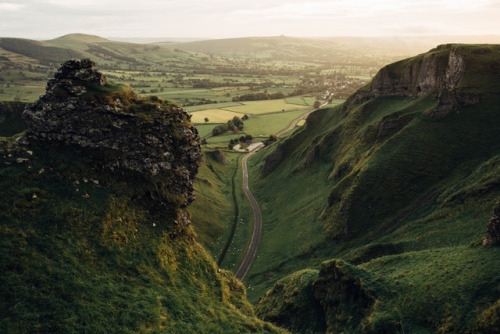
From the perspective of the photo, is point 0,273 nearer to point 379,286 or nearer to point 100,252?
point 100,252

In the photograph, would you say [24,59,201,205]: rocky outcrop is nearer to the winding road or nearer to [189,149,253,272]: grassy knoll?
the winding road

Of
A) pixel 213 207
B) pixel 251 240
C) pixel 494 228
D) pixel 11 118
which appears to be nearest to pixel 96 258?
pixel 494 228

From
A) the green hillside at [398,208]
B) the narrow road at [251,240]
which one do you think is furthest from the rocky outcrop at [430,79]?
the narrow road at [251,240]

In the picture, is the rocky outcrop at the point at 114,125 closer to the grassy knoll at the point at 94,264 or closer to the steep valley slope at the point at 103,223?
the steep valley slope at the point at 103,223

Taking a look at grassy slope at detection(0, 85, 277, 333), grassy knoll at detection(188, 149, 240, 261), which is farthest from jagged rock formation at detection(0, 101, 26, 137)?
grassy knoll at detection(188, 149, 240, 261)

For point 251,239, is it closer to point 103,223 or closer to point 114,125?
point 114,125

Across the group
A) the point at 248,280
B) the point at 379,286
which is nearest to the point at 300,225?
the point at 248,280
